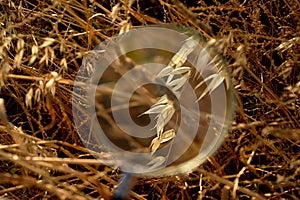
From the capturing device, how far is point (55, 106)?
1.28 metres

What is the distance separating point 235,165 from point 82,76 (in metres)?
0.44

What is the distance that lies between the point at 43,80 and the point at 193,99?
0.33m

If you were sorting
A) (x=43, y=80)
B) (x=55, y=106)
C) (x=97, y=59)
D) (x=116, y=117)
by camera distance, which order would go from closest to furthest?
(x=43, y=80) < (x=116, y=117) < (x=97, y=59) < (x=55, y=106)

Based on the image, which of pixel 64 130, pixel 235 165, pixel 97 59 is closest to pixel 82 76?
pixel 97 59

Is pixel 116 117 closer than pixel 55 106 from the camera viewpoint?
Yes

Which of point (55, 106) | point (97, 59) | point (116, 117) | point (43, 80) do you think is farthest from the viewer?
point (55, 106)

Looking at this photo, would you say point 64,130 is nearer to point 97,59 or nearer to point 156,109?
point 97,59

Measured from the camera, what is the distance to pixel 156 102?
3.29ft

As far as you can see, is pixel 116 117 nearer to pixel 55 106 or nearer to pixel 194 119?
pixel 194 119

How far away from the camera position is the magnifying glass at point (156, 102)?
1.01 m

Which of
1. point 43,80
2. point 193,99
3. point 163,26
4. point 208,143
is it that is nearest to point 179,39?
point 163,26

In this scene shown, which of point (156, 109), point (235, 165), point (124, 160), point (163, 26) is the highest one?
point (163, 26)

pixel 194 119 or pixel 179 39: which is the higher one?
pixel 179 39

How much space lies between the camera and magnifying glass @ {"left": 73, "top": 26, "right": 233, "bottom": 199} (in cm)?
101
